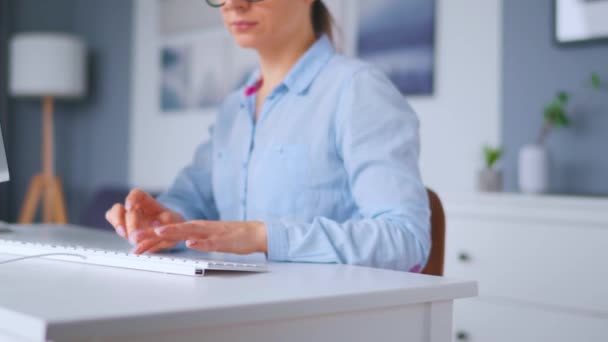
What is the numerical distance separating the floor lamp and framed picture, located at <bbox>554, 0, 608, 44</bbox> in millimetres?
3031

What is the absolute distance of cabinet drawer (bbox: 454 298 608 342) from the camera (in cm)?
224

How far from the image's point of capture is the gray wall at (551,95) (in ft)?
9.14

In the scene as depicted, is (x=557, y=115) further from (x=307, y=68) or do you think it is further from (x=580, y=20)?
(x=307, y=68)

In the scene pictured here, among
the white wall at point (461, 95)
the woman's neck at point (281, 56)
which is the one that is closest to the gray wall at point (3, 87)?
the white wall at point (461, 95)

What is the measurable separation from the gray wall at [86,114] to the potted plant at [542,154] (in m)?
2.95

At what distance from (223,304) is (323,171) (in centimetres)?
75

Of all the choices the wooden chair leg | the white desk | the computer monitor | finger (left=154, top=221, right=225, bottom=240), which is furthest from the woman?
the wooden chair leg

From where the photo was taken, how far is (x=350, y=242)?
1238 millimetres

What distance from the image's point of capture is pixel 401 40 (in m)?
3.38

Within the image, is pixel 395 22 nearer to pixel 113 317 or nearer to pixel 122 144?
pixel 122 144

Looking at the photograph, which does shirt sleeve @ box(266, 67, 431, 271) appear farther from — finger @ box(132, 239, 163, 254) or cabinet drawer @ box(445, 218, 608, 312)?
cabinet drawer @ box(445, 218, 608, 312)

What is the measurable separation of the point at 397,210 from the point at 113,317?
2.34 ft

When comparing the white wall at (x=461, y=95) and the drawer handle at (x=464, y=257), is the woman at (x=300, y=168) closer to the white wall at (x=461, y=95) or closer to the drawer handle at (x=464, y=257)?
the drawer handle at (x=464, y=257)

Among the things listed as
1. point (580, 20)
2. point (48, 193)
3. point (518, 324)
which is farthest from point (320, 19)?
point (48, 193)
